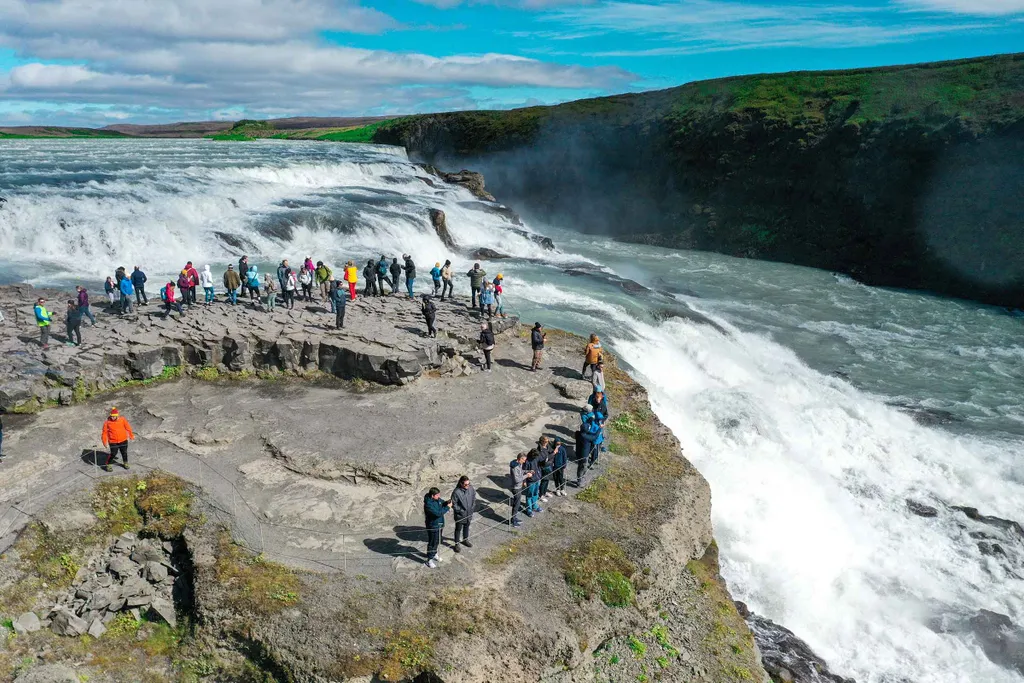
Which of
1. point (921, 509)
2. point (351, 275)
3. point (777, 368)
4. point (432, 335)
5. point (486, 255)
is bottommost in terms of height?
point (921, 509)

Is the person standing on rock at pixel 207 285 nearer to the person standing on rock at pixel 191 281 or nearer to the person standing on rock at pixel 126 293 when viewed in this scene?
the person standing on rock at pixel 191 281

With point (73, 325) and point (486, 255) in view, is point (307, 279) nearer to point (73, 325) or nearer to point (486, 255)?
point (73, 325)

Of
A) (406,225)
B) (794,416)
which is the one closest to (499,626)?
(794,416)

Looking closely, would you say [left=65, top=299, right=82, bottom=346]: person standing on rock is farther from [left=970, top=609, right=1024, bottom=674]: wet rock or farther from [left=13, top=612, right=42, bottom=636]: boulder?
[left=970, top=609, right=1024, bottom=674]: wet rock

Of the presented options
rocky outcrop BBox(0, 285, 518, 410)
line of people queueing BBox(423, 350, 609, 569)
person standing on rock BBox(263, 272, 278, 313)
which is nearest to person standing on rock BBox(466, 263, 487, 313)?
rocky outcrop BBox(0, 285, 518, 410)

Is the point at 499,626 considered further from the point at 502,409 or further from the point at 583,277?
the point at 583,277

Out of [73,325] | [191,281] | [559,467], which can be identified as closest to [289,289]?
[191,281]

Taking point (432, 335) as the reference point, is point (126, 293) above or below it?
above
